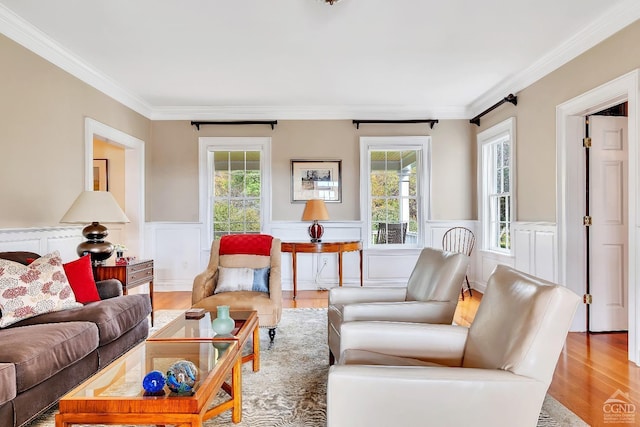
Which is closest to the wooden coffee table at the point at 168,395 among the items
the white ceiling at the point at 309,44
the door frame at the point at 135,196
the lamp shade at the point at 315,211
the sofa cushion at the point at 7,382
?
the sofa cushion at the point at 7,382

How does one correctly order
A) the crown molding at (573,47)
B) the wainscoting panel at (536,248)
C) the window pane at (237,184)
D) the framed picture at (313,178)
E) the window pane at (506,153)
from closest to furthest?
the crown molding at (573,47)
the wainscoting panel at (536,248)
the window pane at (506,153)
the framed picture at (313,178)
the window pane at (237,184)

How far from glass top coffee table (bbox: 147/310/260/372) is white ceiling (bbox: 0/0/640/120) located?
2210 millimetres

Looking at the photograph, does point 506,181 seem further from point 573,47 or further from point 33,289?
point 33,289

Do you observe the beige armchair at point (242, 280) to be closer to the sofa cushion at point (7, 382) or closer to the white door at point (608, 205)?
the sofa cushion at point (7, 382)

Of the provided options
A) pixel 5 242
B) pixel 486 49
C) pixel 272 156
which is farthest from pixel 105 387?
pixel 272 156

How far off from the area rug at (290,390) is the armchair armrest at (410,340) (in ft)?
1.73

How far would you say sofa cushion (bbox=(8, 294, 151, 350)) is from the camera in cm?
232

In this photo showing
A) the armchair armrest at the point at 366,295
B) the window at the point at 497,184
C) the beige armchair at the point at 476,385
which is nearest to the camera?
the beige armchair at the point at 476,385

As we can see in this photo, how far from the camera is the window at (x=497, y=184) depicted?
461 centimetres

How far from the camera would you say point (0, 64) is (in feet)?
9.43

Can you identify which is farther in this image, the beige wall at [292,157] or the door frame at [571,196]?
the beige wall at [292,157]

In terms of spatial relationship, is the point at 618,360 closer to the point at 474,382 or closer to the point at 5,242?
the point at 474,382

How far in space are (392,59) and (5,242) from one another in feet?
11.9

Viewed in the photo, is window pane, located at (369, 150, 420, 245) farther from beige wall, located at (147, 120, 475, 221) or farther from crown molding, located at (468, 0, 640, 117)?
crown molding, located at (468, 0, 640, 117)
